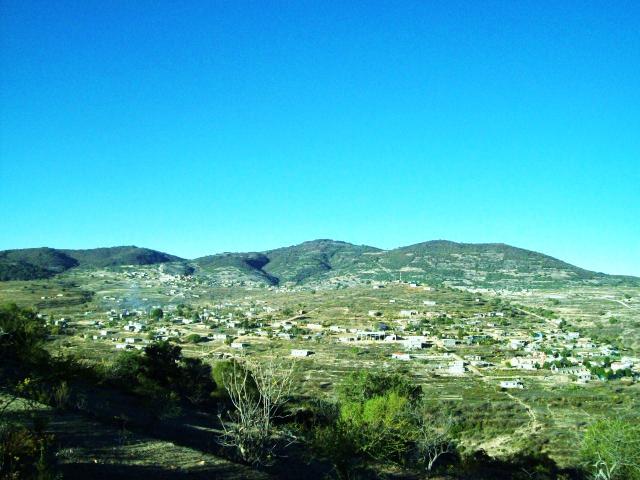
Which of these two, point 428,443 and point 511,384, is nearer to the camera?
point 428,443

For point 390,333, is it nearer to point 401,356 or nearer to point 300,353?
point 401,356

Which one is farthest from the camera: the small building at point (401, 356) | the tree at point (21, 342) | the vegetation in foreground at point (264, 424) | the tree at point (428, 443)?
the small building at point (401, 356)

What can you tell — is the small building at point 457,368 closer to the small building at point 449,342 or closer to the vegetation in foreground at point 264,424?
the small building at point 449,342

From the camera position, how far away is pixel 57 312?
90.2 m

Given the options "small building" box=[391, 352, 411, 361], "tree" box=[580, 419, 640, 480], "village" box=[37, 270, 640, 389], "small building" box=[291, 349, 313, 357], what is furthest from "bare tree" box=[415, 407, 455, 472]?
"small building" box=[291, 349, 313, 357]

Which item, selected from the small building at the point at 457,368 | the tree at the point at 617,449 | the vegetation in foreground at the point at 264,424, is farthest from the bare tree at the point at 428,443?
the small building at the point at 457,368

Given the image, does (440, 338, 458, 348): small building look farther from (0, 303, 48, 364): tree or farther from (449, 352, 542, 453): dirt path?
(0, 303, 48, 364): tree

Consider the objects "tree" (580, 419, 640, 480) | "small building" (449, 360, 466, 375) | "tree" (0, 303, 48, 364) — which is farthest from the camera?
"small building" (449, 360, 466, 375)

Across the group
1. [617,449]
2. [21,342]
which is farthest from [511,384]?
[21,342]

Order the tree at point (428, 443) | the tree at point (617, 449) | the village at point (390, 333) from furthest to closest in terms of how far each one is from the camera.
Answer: the village at point (390, 333) < the tree at point (428, 443) < the tree at point (617, 449)

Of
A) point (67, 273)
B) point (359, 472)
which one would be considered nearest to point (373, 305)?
point (359, 472)

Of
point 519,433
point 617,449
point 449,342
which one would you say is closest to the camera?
point 617,449

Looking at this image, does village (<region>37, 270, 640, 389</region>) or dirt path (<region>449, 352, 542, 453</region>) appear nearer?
dirt path (<region>449, 352, 542, 453</region>)

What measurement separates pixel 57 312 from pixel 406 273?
137 metres
